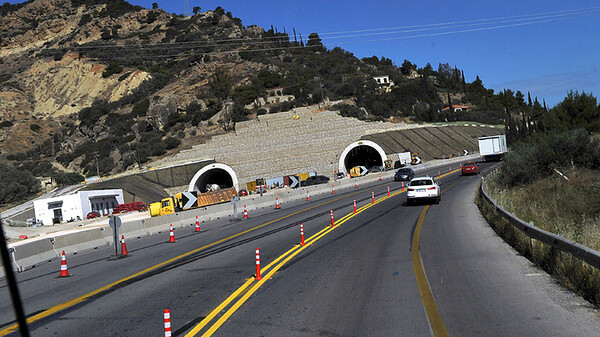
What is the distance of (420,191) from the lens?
2906 centimetres

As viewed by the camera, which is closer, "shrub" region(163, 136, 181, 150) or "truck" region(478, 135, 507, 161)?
"truck" region(478, 135, 507, 161)

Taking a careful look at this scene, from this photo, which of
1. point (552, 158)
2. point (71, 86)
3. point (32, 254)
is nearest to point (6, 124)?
point (71, 86)

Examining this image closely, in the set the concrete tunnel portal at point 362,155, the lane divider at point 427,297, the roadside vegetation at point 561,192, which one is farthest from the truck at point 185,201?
the lane divider at point 427,297

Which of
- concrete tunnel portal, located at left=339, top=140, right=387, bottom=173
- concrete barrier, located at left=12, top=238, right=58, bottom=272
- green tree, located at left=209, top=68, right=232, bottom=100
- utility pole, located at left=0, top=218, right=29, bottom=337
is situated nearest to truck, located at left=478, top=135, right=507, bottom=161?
concrete tunnel portal, located at left=339, top=140, right=387, bottom=173

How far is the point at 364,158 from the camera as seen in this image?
96750 mm

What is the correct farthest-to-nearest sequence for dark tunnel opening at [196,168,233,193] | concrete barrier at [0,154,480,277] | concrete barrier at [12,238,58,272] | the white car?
dark tunnel opening at [196,168,233,193]
the white car
concrete barrier at [0,154,480,277]
concrete barrier at [12,238,58,272]

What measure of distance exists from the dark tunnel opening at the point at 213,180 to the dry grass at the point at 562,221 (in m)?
55.6

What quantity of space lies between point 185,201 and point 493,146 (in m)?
42.3

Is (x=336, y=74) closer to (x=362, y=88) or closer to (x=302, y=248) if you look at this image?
(x=362, y=88)

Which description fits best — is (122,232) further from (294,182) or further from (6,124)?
(6,124)

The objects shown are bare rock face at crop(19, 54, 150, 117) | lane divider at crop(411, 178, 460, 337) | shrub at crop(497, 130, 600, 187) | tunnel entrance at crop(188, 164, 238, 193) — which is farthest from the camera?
bare rock face at crop(19, 54, 150, 117)

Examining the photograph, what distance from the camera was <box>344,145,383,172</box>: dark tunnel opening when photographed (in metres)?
91.5

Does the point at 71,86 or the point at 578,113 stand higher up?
the point at 71,86

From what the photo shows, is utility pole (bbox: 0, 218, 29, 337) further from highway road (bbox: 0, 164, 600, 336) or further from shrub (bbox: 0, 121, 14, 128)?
shrub (bbox: 0, 121, 14, 128)
